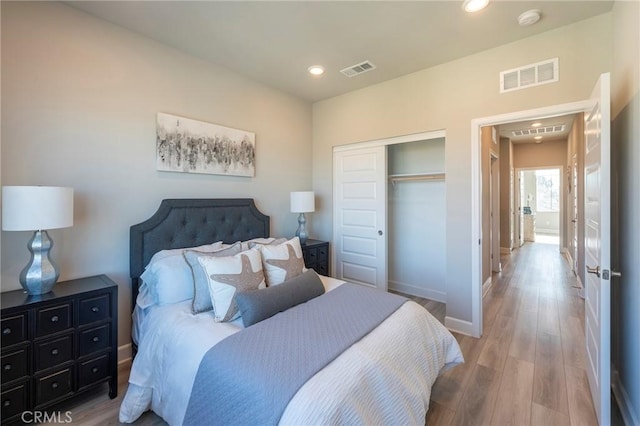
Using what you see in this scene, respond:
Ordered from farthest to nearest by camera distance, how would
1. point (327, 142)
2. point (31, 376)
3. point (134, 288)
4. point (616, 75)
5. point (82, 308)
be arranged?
point (327, 142), point (134, 288), point (616, 75), point (82, 308), point (31, 376)

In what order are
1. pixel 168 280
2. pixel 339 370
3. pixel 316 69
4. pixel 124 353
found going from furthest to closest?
pixel 316 69
pixel 124 353
pixel 168 280
pixel 339 370

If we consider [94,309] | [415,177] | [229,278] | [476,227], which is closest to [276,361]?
[229,278]

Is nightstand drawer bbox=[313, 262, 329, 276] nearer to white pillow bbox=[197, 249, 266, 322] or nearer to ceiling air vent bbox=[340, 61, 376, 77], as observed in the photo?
white pillow bbox=[197, 249, 266, 322]

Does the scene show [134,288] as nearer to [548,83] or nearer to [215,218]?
[215,218]

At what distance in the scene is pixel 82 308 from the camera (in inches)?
73.0

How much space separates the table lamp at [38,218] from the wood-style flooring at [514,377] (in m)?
0.87

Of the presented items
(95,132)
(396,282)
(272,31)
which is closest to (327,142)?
(272,31)

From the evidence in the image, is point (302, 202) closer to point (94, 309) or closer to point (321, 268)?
point (321, 268)

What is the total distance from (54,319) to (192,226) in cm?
116

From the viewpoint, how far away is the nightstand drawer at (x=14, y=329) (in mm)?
1582

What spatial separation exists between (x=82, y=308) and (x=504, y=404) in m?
2.86

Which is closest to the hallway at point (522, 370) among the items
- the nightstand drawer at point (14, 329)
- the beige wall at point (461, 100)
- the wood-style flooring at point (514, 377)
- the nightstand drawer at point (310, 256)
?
the wood-style flooring at point (514, 377)

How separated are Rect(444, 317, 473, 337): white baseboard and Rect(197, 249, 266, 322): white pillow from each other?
6.90 feet

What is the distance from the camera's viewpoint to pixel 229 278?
1920 mm
